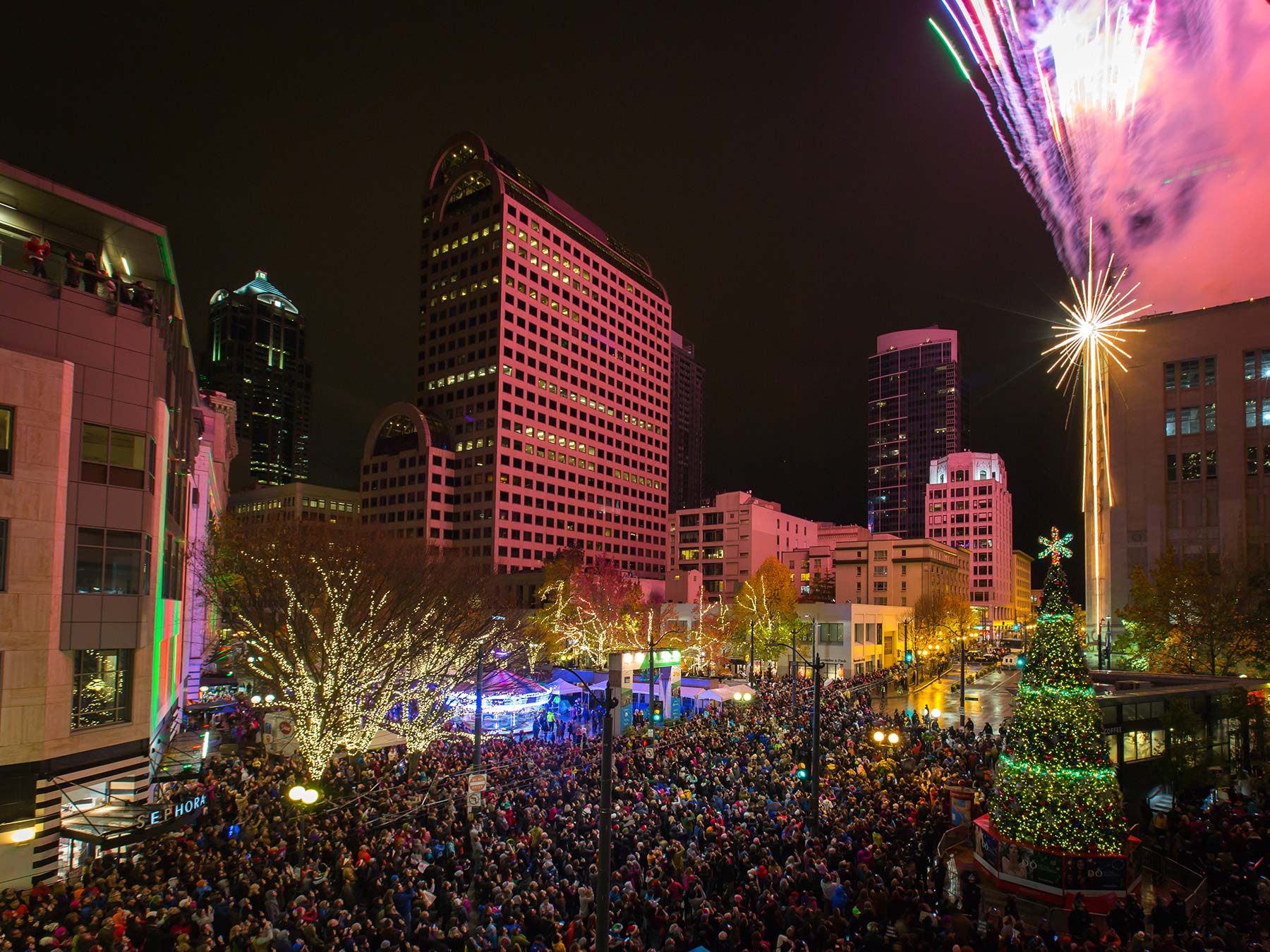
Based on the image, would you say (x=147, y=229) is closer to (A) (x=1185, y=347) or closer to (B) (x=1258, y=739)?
(B) (x=1258, y=739)

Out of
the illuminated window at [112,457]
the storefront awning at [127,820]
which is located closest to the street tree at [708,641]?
the storefront awning at [127,820]

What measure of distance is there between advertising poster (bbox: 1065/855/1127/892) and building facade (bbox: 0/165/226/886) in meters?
23.1

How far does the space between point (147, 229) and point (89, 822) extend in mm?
17488

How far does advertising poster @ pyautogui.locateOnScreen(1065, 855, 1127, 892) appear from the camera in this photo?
686 inches

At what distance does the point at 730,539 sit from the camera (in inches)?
4454

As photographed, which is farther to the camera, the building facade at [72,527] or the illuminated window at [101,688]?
the illuminated window at [101,688]

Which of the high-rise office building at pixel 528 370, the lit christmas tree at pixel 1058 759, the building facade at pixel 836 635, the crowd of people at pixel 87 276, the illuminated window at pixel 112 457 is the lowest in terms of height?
the building facade at pixel 836 635

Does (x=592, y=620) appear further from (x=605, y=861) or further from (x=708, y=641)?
(x=605, y=861)

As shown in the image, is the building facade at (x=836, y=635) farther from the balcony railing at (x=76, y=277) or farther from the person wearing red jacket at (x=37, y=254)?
the person wearing red jacket at (x=37, y=254)

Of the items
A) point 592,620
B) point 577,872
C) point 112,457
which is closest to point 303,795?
point 577,872

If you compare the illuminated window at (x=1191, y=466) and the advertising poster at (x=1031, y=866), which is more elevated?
the illuminated window at (x=1191, y=466)

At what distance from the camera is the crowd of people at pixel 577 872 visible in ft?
44.5

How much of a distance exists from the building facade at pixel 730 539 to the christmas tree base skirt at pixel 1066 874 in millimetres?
90048

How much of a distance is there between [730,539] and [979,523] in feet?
262
